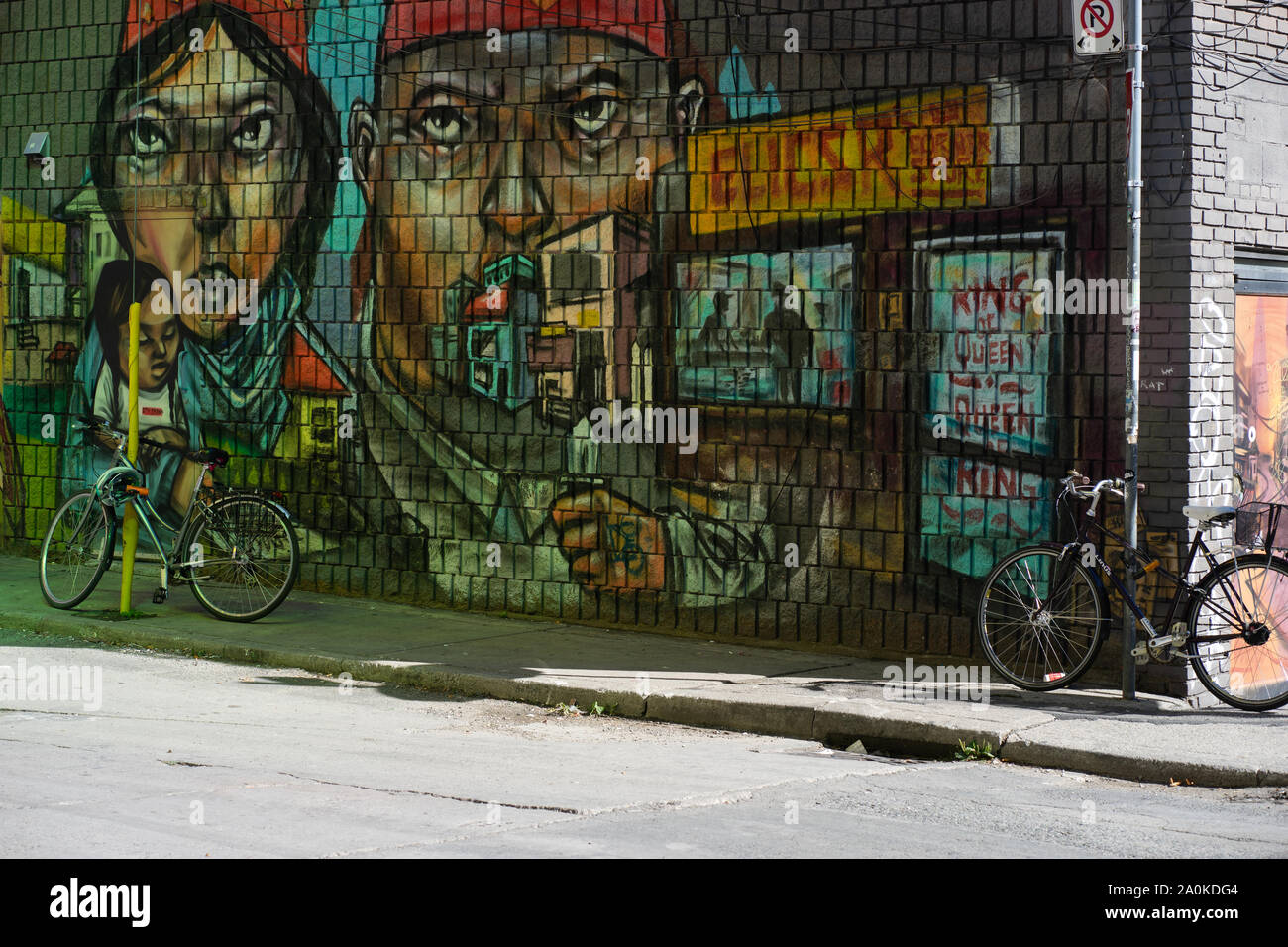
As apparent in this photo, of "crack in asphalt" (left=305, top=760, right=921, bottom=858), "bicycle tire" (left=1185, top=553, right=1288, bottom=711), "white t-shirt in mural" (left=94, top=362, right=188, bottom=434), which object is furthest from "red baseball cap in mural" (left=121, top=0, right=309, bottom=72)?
"bicycle tire" (left=1185, top=553, right=1288, bottom=711)

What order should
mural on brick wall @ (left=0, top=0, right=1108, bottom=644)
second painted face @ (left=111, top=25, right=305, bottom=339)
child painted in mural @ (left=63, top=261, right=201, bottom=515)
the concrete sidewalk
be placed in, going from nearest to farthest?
the concrete sidewalk → mural on brick wall @ (left=0, top=0, right=1108, bottom=644) → second painted face @ (left=111, top=25, right=305, bottom=339) → child painted in mural @ (left=63, top=261, right=201, bottom=515)

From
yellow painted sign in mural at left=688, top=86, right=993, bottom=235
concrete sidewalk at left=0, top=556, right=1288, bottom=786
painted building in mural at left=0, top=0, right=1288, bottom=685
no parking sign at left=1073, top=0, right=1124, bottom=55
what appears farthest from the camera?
yellow painted sign in mural at left=688, top=86, right=993, bottom=235

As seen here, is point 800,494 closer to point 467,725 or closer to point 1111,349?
point 1111,349

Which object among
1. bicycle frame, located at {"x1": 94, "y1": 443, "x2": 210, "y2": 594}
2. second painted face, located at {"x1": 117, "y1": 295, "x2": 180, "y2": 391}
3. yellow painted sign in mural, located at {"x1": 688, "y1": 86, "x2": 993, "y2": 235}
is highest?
yellow painted sign in mural, located at {"x1": 688, "y1": 86, "x2": 993, "y2": 235}

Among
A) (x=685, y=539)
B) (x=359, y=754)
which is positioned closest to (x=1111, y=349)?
(x=685, y=539)

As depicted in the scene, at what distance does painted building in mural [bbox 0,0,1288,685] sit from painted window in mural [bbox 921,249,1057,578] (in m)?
0.02

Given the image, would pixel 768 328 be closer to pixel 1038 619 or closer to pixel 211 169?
pixel 1038 619

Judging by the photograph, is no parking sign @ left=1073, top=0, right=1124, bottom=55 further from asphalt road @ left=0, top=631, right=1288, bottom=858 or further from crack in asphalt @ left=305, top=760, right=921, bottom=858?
crack in asphalt @ left=305, top=760, right=921, bottom=858

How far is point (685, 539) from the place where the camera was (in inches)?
441

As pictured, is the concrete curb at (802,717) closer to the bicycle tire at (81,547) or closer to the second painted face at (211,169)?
the bicycle tire at (81,547)

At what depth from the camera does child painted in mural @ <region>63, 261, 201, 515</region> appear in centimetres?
1347

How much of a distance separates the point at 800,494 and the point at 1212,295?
2.85 metres

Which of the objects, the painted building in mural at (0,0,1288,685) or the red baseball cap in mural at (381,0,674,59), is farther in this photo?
the red baseball cap in mural at (381,0,674,59)

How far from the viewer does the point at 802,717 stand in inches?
346
